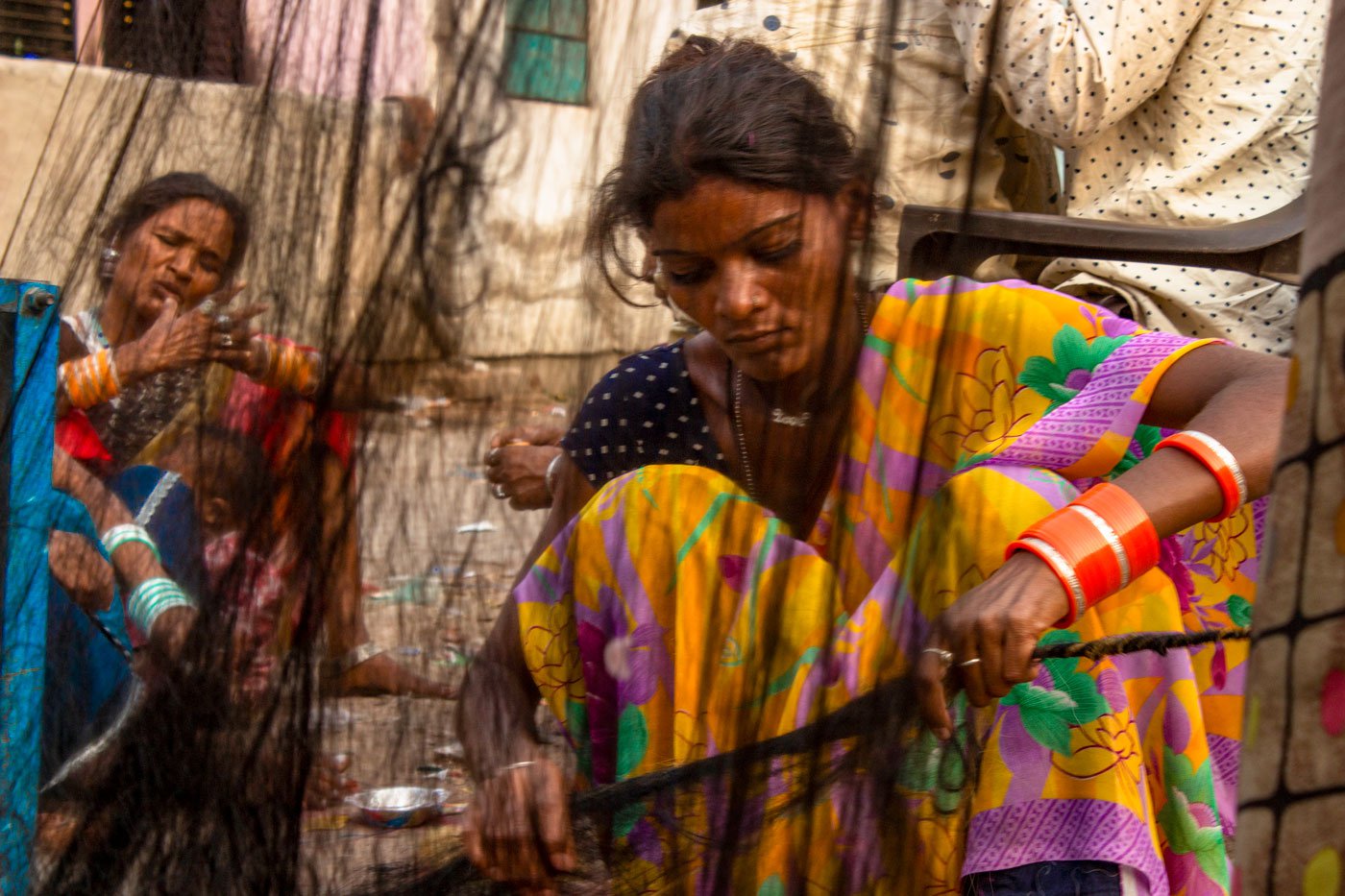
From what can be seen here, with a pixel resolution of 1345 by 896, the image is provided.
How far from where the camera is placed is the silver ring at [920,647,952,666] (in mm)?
1024

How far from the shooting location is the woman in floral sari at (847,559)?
94 cm

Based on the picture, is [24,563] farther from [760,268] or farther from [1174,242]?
[1174,242]

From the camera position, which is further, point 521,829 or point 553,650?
point 553,650

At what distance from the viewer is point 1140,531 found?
4.03 feet

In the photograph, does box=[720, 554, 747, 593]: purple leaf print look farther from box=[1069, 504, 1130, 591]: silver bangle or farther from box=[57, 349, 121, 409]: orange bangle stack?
box=[57, 349, 121, 409]: orange bangle stack

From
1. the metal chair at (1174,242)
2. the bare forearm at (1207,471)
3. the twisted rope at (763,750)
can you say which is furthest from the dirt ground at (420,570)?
the metal chair at (1174,242)

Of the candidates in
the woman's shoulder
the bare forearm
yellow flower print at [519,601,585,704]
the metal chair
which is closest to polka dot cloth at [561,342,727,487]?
the woman's shoulder

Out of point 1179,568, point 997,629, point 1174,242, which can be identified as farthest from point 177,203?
point 1174,242

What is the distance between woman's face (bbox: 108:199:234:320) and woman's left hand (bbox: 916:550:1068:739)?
679 mm

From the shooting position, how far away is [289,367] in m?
1.02

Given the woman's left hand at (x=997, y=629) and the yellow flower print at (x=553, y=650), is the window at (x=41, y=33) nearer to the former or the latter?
the yellow flower print at (x=553, y=650)

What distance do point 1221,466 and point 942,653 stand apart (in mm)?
399

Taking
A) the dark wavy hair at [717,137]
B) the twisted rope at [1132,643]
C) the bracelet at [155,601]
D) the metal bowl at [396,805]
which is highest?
the dark wavy hair at [717,137]

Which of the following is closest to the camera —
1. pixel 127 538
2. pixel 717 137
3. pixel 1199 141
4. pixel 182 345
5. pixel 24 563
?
pixel 717 137
